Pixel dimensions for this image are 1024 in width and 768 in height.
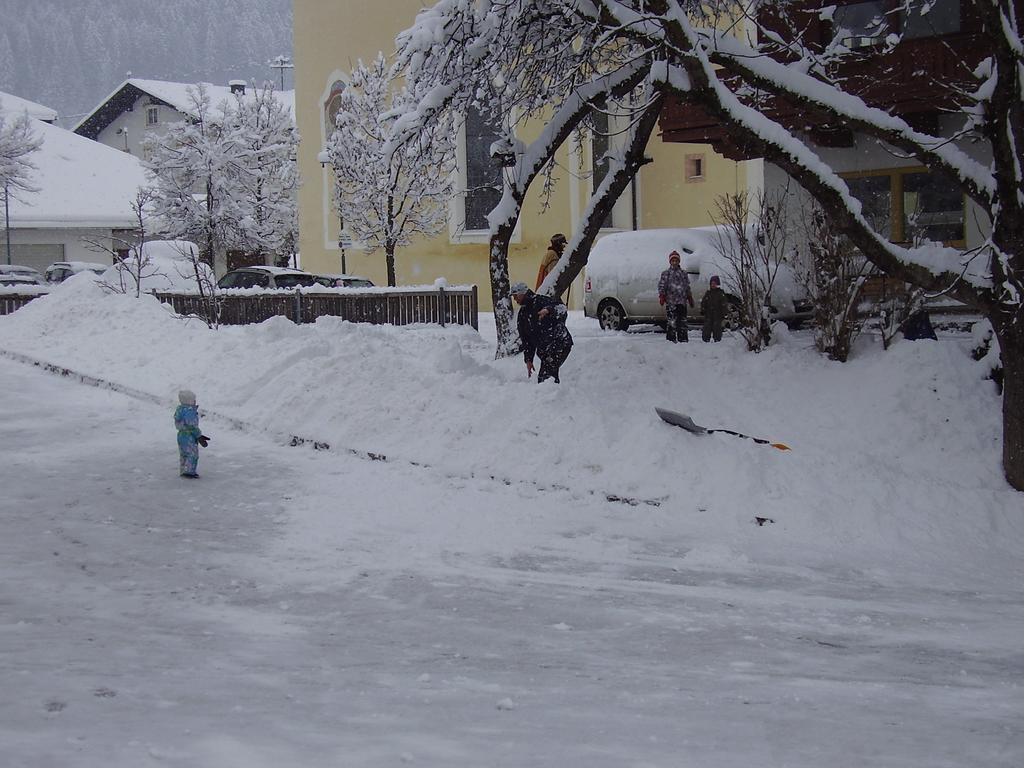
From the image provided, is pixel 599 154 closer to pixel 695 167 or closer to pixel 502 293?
pixel 695 167

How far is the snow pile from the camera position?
8.98 meters

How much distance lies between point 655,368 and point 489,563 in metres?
5.40

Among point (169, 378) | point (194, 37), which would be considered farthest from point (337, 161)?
point (194, 37)

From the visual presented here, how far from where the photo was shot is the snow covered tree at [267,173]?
44469 millimetres

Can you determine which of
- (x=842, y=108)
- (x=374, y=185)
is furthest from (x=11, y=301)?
(x=842, y=108)

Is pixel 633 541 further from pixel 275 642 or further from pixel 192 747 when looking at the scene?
pixel 192 747

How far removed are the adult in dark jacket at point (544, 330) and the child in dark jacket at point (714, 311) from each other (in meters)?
4.86

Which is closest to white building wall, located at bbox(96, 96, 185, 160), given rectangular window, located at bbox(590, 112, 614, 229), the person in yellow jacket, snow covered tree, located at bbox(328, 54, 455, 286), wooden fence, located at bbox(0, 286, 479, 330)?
snow covered tree, located at bbox(328, 54, 455, 286)

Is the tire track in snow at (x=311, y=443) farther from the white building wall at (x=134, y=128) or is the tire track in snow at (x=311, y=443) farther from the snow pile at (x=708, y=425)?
the white building wall at (x=134, y=128)

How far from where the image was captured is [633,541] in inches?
337

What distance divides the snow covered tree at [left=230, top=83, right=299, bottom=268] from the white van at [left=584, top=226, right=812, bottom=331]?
78.2 ft

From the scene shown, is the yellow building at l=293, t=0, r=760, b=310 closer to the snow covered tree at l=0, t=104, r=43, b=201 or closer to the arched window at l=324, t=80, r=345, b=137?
the arched window at l=324, t=80, r=345, b=137

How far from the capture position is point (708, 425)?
1139cm

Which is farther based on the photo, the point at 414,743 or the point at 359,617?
the point at 359,617
